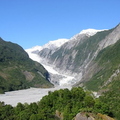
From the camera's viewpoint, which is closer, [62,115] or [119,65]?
[62,115]

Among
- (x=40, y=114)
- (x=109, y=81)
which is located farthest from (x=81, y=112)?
(x=109, y=81)

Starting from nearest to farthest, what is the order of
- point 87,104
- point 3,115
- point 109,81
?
point 3,115, point 87,104, point 109,81

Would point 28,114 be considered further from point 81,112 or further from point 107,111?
point 107,111

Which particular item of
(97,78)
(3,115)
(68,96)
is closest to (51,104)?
(68,96)

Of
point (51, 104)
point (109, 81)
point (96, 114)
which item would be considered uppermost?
point (109, 81)

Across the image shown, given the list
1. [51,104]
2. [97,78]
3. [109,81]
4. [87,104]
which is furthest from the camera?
[97,78]

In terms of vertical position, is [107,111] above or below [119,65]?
below
